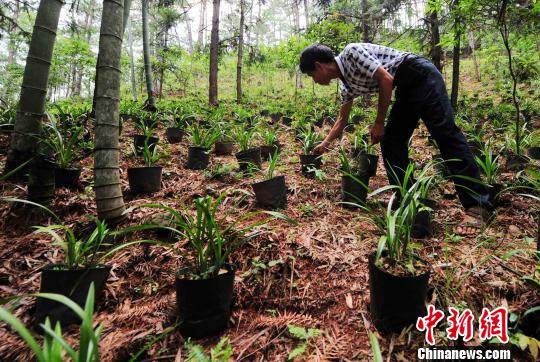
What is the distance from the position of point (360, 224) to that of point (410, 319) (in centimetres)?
108

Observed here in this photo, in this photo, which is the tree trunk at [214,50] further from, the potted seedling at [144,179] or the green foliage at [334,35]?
the potted seedling at [144,179]

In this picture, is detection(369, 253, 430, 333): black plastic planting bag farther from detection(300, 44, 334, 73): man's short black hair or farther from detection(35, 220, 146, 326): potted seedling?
detection(300, 44, 334, 73): man's short black hair

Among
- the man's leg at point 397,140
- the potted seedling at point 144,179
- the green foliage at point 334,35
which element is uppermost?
the green foliage at point 334,35

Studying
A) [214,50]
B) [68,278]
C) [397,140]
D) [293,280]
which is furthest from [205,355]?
[214,50]

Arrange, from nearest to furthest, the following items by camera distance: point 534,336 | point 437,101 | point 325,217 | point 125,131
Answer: point 534,336 < point 437,101 < point 325,217 < point 125,131

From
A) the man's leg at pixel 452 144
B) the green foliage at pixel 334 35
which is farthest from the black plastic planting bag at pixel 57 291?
the green foliage at pixel 334 35

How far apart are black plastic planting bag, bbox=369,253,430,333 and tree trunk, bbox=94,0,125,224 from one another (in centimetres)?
171

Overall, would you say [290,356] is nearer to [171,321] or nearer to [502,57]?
[171,321]

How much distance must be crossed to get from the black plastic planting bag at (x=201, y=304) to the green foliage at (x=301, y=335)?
340 mm

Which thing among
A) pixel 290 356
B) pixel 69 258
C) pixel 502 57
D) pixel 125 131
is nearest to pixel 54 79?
pixel 125 131

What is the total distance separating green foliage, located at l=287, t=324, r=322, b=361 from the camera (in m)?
1.10

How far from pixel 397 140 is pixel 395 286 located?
1695 millimetres

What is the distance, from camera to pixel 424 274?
1166 mm

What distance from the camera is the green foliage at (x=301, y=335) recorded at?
43.5 inches
